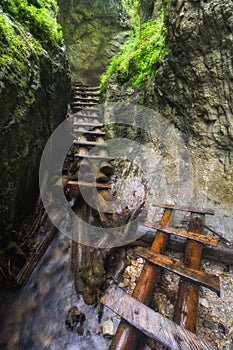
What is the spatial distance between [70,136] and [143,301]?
17.3ft

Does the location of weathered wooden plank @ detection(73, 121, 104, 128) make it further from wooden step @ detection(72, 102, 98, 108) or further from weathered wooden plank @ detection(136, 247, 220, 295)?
weathered wooden plank @ detection(136, 247, 220, 295)

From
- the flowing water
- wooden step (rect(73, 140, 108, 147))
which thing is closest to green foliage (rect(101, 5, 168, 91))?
wooden step (rect(73, 140, 108, 147))

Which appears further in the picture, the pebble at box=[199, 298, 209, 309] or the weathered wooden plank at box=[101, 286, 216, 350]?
the pebble at box=[199, 298, 209, 309]

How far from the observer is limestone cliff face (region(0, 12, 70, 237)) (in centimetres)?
249

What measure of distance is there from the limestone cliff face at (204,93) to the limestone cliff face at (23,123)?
2420 millimetres

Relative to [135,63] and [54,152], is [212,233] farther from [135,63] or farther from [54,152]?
[135,63]

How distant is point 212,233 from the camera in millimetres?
2662

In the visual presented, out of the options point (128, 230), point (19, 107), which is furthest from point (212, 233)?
point (19, 107)

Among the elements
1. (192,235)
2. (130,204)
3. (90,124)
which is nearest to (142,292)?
(192,235)

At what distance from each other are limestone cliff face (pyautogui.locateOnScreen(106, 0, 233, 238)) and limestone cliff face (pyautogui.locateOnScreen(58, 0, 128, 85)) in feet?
25.5

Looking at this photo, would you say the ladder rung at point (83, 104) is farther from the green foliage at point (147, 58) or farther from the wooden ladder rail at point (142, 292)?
the wooden ladder rail at point (142, 292)

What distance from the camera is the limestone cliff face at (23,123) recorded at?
8.17 ft

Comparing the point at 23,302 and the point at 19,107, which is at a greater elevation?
the point at 19,107

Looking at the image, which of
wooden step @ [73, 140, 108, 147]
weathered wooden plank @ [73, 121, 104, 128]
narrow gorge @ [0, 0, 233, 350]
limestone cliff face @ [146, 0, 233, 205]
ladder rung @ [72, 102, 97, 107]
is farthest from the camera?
ladder rung @ [72, 102, 97, 107]
